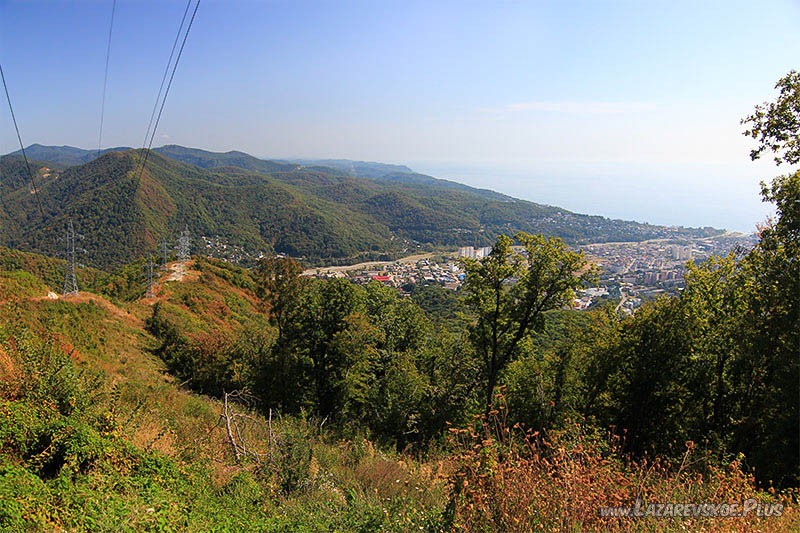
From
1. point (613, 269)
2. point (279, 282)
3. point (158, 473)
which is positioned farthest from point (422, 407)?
point (613, 269)

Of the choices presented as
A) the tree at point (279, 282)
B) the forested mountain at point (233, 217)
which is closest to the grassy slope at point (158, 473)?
the tree at point (279, 282)

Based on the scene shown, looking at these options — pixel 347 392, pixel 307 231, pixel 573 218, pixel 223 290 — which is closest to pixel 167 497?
pixel 347 392

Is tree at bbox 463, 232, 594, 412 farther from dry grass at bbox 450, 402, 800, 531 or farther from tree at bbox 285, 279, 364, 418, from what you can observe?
dry grass at bbox 450, 402, 800, 531

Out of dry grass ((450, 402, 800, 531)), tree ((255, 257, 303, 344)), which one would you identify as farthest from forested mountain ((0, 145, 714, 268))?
dry grass ((450, 402, 800, 531))

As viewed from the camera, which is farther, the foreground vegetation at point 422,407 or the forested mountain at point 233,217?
the forested mountain at point 233,217

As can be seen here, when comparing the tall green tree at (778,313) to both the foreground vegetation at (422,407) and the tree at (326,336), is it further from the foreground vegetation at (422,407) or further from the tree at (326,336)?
the tree at (326,336)
